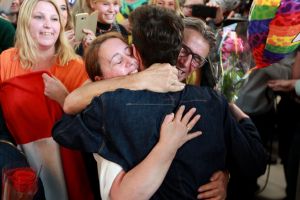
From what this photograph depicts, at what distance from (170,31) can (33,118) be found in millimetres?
881

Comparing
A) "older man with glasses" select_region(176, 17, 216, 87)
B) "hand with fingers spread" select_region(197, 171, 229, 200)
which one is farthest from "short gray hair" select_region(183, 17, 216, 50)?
"hand with fingers spread" select_region(197, 171, 229, 200)

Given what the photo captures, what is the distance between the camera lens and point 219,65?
1.52 metres

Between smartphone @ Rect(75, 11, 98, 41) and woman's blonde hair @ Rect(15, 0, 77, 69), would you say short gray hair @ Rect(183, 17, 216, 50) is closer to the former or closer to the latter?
woman's blonde hair @ Rect(15, 0, 77, 69)

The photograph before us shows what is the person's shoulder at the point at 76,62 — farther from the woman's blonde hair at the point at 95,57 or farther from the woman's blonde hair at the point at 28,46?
the woman's blonde hair at the point at 95,57

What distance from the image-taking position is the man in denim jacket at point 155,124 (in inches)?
43.1

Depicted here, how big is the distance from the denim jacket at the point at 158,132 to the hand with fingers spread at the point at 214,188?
0.02 meters

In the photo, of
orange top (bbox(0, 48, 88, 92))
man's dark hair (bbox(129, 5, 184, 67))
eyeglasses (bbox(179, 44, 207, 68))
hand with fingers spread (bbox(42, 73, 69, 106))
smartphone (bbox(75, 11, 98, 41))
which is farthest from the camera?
smartphone (bbox(75, 11, 98, 41))

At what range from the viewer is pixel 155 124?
112 centimetres

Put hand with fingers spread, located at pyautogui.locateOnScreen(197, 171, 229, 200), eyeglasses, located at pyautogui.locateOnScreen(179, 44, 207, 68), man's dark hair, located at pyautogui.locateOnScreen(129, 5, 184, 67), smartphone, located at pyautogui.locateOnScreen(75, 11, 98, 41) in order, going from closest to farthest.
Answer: man's dark hair, located at pyautogui.locateOnScreen(129, 5, 184, 67)
hand with fingers spread, located at pyautogui.locateOnScreen(197, 171, 229, 200)
eyeglasses, located at pyautogui.locateOnScreen(179, 44, 207, 68)
smartphone, located at pyautogui.locateOnScreen(75, 11, 98, 41)

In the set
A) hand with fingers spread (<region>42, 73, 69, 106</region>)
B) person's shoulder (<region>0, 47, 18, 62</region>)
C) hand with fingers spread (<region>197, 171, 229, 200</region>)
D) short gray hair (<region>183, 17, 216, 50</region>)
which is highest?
short gray hair (<region>183, 17, 216, 50</region>)

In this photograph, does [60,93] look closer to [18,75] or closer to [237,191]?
[18,75]

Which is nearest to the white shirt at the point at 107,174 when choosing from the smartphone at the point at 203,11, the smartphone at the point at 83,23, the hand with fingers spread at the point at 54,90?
the hand with fingers spread at the point at 54,90

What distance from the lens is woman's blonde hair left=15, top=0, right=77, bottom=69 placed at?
1.87 metres

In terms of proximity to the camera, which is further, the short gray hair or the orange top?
the orange top
